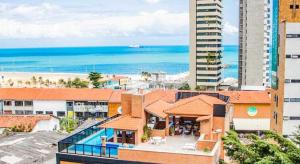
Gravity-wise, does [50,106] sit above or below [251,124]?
above

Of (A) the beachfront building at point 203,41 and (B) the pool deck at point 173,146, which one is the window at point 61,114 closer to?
(B) the pool deck at point 173,146

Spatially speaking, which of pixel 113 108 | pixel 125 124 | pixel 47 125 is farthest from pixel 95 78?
pixel 125 124

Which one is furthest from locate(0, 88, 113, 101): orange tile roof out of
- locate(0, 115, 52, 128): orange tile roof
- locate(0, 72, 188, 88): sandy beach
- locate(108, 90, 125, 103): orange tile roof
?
locate(0, 72, 188, 88): sandy beach

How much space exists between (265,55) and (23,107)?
61796mm

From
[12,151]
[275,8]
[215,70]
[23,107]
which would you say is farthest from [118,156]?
[215,70]

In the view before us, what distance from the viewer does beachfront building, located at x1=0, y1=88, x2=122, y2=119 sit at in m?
59.2

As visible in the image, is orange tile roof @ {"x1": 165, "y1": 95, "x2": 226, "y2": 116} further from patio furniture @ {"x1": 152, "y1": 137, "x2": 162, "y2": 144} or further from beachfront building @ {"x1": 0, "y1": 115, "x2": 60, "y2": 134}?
beachfront building @ {"x1": 0, "y1": 115, "x2": 60, "y2": 134}

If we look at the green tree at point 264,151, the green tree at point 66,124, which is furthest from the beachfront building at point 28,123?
the green tree at point 264,151

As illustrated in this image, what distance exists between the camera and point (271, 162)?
1500 centimetres

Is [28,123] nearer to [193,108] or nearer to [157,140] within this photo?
[157,140]

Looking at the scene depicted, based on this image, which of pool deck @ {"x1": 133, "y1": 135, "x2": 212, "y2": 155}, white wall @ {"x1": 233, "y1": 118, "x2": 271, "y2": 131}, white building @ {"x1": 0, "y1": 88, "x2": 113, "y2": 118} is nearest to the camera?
pool deck @ {"x1": 133, "y1": 135, "x2": 212, "y2": 155}

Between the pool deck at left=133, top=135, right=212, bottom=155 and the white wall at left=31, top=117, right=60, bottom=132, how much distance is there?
2651 cm

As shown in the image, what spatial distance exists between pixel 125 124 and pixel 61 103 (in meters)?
38.6

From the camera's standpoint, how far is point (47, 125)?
4809 cm
